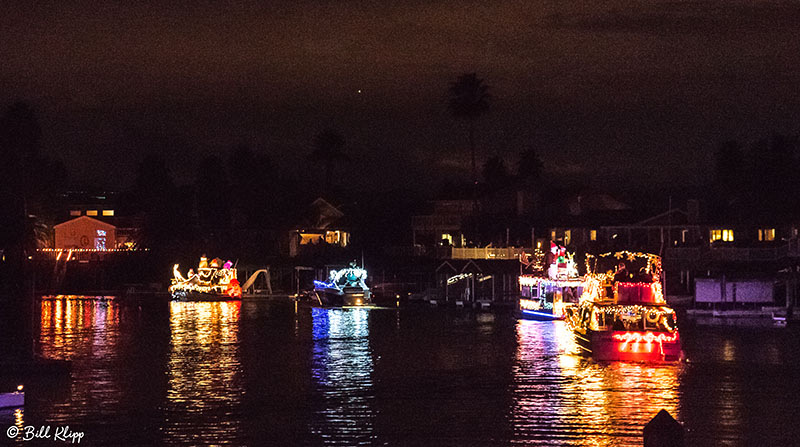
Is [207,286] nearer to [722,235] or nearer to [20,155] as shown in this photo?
[20,155]

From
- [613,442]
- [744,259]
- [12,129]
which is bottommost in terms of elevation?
[613,442]

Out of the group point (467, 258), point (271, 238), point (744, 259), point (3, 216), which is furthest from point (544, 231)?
point (3, 216)

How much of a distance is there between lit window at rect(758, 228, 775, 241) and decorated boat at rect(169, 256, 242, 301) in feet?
149

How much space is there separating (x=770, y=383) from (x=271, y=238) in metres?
85.8

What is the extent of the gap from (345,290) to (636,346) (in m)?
45.8

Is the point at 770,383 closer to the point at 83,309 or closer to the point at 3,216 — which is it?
the point at 83,309

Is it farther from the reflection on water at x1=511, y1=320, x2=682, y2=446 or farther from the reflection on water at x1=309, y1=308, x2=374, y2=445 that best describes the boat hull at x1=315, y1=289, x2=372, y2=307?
the reflection on water at x1=511, y1=320, x2=682, y2=446

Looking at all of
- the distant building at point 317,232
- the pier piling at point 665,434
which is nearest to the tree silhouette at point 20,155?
the distant building at point 317,232

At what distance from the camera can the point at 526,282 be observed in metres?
72.1

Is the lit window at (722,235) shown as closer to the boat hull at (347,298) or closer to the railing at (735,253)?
the railing at (735,253)

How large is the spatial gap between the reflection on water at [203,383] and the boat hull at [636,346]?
47.9 feet

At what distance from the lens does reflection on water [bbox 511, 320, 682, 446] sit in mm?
28283

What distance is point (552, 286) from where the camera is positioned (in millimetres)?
71000

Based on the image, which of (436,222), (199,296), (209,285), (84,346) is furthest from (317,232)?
(84,346)
